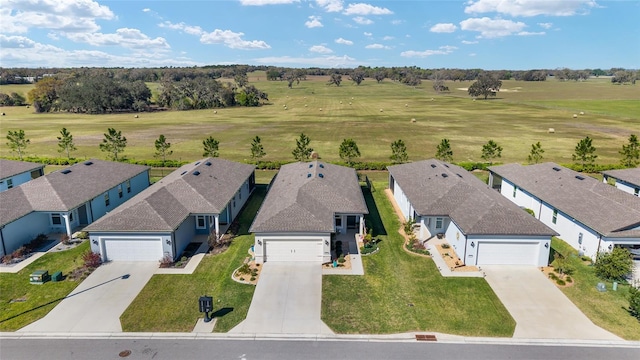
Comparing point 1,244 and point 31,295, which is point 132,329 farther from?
point 1,244

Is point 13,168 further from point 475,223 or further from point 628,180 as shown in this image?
point 628,180

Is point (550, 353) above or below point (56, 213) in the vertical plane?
below

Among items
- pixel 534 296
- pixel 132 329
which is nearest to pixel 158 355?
pixel 132 329

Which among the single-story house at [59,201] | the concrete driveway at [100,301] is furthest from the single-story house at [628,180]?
the single-story house at [59,201]

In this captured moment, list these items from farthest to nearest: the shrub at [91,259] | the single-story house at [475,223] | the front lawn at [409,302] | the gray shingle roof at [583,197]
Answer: the gray shingle roof at [583,197] → the single-story house at [475,223] → the shrub at [91,259] → the front lawn at [409,302]

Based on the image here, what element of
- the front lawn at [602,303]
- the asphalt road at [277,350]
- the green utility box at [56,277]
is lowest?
the asphalt road at [277,350]

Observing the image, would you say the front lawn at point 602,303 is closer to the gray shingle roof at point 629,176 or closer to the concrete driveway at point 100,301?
the gray shingle roof at point 629,176

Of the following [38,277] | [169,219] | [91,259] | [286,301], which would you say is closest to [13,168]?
[91,259]

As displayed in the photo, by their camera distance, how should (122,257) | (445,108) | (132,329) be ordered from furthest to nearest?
(445,108) < (122,257) < (132,329)
